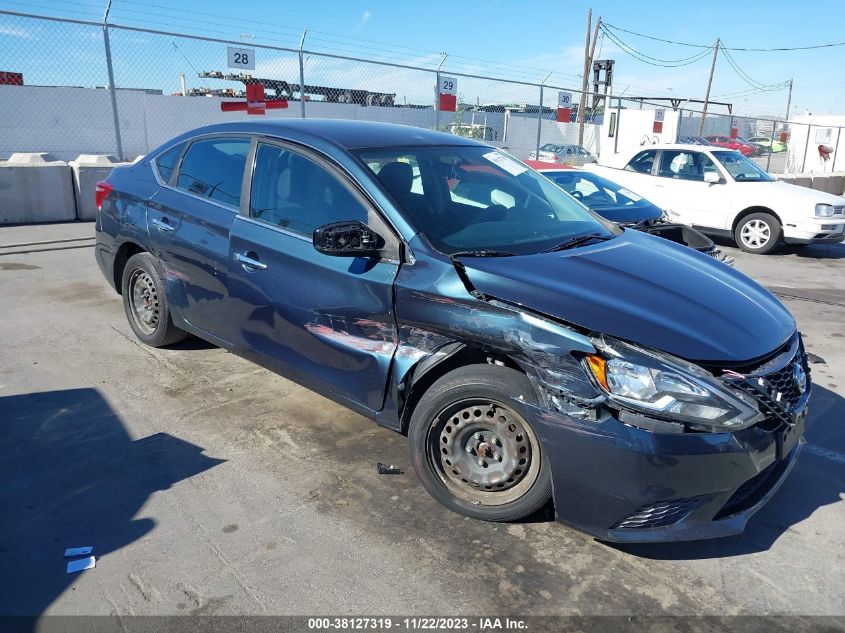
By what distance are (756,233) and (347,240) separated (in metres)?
9.32

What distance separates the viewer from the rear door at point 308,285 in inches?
129

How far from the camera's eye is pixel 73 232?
9.55m

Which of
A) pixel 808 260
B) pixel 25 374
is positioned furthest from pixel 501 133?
pixel 25 374

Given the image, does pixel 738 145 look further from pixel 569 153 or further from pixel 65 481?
pixel 65 481

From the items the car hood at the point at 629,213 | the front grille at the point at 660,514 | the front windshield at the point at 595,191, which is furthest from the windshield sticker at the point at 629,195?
the front grille at the point at 660,514

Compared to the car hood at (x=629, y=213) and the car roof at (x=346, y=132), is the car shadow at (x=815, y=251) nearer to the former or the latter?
the car hood at (x=629, y=213)

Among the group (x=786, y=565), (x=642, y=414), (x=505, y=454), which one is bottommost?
(x=786, y=565)

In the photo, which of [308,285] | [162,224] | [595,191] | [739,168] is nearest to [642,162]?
[739,168]

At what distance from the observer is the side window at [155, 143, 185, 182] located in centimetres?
466

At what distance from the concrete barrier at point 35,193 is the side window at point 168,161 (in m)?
6.48

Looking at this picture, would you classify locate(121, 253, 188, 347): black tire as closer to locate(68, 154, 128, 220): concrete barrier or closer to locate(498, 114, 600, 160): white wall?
locate(68, 154, 128, 220): concrete barrier

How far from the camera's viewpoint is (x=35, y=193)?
10031mm

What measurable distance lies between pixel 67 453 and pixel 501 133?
29.1 m

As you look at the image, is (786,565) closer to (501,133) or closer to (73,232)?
(73,232)
